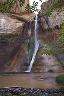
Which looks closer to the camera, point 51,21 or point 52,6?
point 52,6

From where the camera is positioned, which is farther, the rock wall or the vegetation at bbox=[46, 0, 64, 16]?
the rock wall

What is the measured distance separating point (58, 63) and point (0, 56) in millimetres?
2648

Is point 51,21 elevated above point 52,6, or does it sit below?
below

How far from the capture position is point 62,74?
13.5 metres

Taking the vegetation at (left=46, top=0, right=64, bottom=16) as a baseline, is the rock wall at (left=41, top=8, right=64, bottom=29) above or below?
below

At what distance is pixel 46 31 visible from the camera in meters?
14.8

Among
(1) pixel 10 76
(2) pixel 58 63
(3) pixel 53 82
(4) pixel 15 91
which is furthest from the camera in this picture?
(2) pixel 58 63

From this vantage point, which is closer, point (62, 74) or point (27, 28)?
point (62, 74)

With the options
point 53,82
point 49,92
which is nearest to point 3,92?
point 49,92

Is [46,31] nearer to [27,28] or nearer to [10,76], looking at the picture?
[27,28]

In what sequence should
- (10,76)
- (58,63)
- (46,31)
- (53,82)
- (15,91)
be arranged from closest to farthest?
(15,91) → (53,82) → (10,76) → (58,63) → (46,31)

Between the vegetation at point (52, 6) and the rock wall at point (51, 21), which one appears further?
the rock wall at point (51, 21)

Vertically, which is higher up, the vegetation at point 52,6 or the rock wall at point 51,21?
the vegetation at point 52,6

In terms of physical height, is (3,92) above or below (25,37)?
below
